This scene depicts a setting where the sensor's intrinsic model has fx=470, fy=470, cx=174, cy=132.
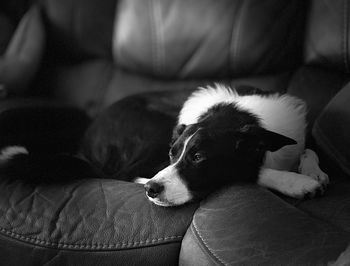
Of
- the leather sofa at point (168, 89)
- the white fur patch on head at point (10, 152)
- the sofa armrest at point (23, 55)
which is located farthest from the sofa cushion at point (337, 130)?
the sofa armrest at point (23, 55)

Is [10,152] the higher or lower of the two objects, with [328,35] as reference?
lower

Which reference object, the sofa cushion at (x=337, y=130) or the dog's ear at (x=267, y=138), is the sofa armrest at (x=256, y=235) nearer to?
the dog's ear at (x=267, y=138)

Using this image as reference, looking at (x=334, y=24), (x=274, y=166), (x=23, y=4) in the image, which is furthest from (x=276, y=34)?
(x=23, y=4)

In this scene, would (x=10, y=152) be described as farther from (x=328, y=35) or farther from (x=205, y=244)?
(x=328, y=35)

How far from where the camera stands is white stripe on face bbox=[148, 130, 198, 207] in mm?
1372

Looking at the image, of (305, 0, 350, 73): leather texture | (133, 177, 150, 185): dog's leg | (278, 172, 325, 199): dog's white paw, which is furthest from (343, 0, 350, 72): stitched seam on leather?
(133, 177, 150, 185): dog's leg

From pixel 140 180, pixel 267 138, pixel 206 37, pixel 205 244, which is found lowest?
pixel 140 180

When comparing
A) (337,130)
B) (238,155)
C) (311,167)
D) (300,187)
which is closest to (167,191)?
(238,155)

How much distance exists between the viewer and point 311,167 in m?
1.52

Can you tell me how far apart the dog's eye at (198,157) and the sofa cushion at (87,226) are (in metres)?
0.15

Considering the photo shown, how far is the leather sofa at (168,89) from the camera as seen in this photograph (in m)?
1.20

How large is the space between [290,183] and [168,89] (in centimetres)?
95

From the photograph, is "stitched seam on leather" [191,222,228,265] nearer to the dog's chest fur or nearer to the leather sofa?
the leather sofa

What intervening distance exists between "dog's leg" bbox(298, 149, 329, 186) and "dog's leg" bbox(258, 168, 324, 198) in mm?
60
